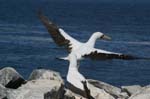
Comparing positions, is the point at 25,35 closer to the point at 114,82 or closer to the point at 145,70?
the point at 145,70

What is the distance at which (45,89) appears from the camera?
17297 mm

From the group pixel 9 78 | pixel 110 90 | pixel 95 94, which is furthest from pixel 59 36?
pixel 110 90

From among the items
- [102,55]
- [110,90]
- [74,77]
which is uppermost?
[102,55]

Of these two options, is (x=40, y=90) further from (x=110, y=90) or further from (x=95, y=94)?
(x=110, y=90)

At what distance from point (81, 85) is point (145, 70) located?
86.1 feet

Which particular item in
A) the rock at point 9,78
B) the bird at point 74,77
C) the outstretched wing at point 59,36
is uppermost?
the outstretched wing at point 59,36

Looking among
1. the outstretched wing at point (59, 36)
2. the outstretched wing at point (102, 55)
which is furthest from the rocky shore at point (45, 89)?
the outstretched wing at point (102, 55)

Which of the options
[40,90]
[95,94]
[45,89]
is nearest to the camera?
[40,90]

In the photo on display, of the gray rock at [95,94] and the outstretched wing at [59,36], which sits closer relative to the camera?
the outstretched wing at [59,36]

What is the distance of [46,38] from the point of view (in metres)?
63.8

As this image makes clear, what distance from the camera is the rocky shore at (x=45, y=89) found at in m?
17.1

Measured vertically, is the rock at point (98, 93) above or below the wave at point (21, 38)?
above

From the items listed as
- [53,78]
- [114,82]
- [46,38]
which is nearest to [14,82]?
[53,78]

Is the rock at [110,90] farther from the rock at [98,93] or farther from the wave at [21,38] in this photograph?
the wave at [21,38]
